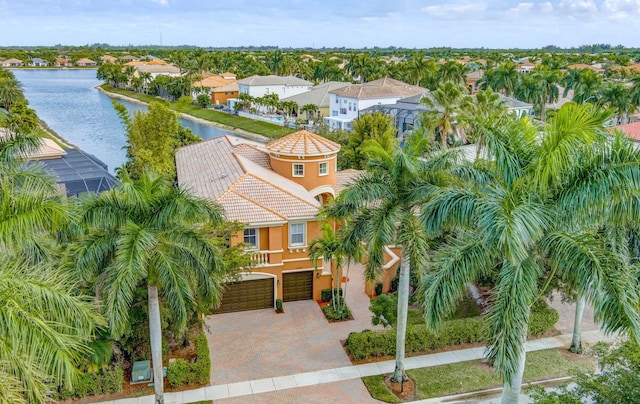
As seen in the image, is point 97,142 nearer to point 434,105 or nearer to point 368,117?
point 368,117

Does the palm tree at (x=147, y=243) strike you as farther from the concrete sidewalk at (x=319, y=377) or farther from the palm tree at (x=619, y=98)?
the palm tree at (x=619, y=98)

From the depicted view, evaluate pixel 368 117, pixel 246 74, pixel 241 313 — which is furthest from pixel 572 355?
pixel 246 74

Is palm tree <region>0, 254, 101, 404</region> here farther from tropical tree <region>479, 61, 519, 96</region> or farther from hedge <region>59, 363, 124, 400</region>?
tropical tree <region>479, 61, 519, 96</region>

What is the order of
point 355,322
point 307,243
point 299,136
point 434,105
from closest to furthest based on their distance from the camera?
point 355,322, point 307,243, point 299,136, point 434,105

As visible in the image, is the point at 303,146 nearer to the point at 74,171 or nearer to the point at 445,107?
the point at 445,107

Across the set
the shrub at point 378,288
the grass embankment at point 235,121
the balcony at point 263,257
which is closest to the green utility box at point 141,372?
the balcony at point 263,257

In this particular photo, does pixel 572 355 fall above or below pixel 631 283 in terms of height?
below

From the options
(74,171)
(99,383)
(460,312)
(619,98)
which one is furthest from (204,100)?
(99,383)
